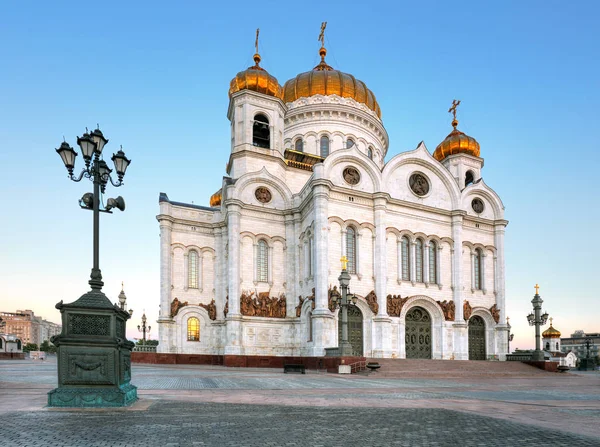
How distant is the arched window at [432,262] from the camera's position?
3725 centimetres

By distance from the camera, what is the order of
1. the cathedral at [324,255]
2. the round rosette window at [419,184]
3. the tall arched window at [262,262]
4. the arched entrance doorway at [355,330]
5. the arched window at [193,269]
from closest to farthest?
the arched entrance doorway at [355,330] < the cathedral at [324,255] < the tall arched window at [262,262] < the arched window at [193,269] < the round rosette window at [419,184]

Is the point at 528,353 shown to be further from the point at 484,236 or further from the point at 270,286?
the point at 270,286

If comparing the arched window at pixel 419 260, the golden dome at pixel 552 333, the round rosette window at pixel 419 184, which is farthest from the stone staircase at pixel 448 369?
the golden dome at pixel 552 333

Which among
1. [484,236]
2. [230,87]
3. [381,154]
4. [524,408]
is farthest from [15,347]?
[524,408]

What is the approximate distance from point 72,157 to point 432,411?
9679 mm

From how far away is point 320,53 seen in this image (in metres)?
49.7

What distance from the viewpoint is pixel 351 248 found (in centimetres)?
3469

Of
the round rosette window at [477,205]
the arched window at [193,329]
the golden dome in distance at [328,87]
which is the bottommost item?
the arched window at [193,329]

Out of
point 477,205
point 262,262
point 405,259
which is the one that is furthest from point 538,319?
point 262,262

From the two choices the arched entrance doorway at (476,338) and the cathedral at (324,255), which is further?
the arched entrance doorway at (476,338)

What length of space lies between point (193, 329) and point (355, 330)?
12110 millimetres

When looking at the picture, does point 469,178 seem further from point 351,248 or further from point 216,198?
point 216,198

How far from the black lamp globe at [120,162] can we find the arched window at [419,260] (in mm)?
28157

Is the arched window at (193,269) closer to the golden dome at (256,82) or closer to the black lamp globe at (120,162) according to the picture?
the golden dome at (256,82)
